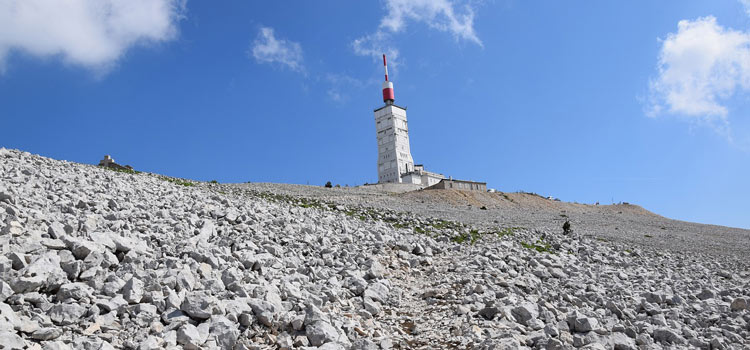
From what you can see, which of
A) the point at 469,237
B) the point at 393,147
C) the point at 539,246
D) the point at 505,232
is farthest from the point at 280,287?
the point at 393,147

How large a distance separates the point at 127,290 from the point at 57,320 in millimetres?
1114

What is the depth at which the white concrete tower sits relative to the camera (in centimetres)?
11106

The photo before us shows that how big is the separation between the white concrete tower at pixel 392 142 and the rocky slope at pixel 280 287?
91.0m

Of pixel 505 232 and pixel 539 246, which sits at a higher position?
pixel 505 232

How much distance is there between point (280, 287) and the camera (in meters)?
10.3

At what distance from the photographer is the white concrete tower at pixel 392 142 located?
111 meters

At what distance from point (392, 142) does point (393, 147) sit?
4.49ft

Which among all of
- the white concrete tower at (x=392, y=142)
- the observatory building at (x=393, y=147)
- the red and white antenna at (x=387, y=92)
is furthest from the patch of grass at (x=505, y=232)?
the red and white antenna at (x=387, y=92)

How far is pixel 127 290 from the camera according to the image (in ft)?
26.8

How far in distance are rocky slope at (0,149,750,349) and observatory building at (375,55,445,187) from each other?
291 ft

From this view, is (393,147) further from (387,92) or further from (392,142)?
(387,92)

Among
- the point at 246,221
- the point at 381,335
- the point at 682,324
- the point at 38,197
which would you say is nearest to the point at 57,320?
the point at 381,335

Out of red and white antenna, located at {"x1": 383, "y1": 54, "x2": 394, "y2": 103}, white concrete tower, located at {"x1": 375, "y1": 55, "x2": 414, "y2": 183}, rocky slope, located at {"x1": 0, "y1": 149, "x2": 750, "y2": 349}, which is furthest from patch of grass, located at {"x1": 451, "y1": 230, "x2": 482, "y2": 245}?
red and white antenna, located at {"x1": 383, "y1": 54, "x2": 394, "y2": 103}

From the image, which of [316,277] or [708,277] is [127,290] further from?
[708,277]
